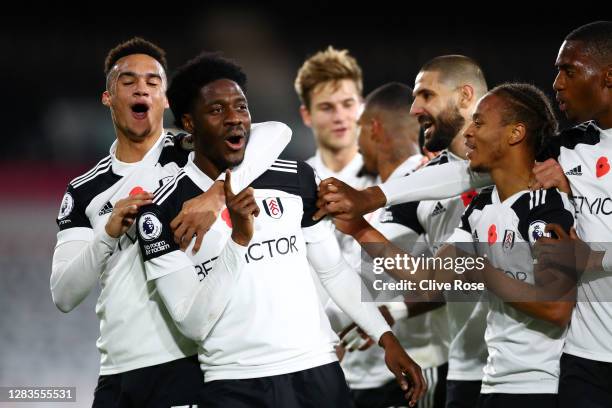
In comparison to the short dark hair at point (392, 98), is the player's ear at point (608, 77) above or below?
below

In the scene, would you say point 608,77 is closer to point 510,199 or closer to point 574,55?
point 574,55

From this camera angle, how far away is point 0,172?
30.5ft

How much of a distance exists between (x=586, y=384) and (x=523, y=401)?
0.24 m

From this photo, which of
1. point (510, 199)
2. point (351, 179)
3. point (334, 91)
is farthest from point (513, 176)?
point (334, 91)

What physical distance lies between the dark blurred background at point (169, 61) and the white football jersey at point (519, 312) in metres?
4.45

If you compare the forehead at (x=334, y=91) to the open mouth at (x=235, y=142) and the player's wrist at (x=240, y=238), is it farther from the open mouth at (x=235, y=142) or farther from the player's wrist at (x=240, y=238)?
the player's wrist at (x=240, y=238)

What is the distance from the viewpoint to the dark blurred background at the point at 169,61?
29.3ft

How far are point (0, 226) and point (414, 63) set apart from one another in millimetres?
5293

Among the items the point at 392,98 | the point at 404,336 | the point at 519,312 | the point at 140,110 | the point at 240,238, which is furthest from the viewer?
the point at 392,98

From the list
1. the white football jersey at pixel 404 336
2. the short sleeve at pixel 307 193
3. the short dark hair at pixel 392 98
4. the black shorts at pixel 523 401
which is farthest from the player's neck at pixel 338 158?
the black shorts at pixel 523 401

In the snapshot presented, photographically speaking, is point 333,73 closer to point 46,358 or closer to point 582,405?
point 46,358

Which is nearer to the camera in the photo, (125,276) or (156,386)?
(156,386)

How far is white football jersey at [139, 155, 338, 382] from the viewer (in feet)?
9.62

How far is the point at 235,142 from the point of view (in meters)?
3.13
